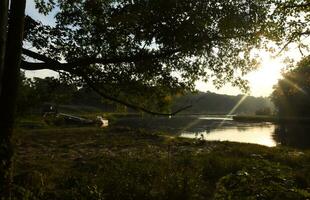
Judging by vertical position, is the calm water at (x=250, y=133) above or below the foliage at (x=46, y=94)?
below

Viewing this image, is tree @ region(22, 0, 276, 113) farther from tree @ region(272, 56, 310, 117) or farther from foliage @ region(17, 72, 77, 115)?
tree @ region(272, 56, 310, 117)

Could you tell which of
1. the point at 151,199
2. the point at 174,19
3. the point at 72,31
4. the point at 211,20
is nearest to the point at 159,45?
the point at 174,19

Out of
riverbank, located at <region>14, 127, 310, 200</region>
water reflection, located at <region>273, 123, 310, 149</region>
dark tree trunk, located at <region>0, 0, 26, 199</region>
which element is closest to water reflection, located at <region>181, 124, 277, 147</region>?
water reflection, located at <region>273, 123, 310, 149</region>

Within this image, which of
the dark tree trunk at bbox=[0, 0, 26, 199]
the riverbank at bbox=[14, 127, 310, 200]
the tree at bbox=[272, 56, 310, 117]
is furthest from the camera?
the tree at bbox=[272, 56, 310, 117]

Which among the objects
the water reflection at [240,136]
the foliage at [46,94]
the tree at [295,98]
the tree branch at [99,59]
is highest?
the tree at [295,98]

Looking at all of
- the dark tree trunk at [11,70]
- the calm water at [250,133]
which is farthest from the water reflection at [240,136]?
the dark tree trunk at [11,70]

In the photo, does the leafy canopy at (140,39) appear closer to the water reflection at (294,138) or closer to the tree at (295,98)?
the water reflection at (294,138)

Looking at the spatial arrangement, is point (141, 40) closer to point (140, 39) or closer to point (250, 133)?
point (140, 39)

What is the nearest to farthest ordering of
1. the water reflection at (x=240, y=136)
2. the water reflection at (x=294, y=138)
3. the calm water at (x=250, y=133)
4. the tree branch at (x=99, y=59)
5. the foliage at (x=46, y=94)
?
1. the tree branch at (x=99, y=59)
2. the foliage at (x=46, y=94)
3. the water reflection at (x=294, y=138)
4. the calm water at (x=250, y=133)
5. the water reflection at (x=240, y=136)

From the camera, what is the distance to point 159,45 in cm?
944

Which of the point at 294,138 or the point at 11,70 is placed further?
the point at 294,138

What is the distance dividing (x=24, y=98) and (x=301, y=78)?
Answer: 73591mm

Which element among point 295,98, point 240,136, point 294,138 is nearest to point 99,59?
Result: point 294,138

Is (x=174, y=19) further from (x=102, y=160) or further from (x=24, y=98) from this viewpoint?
(x=102, y=160)
